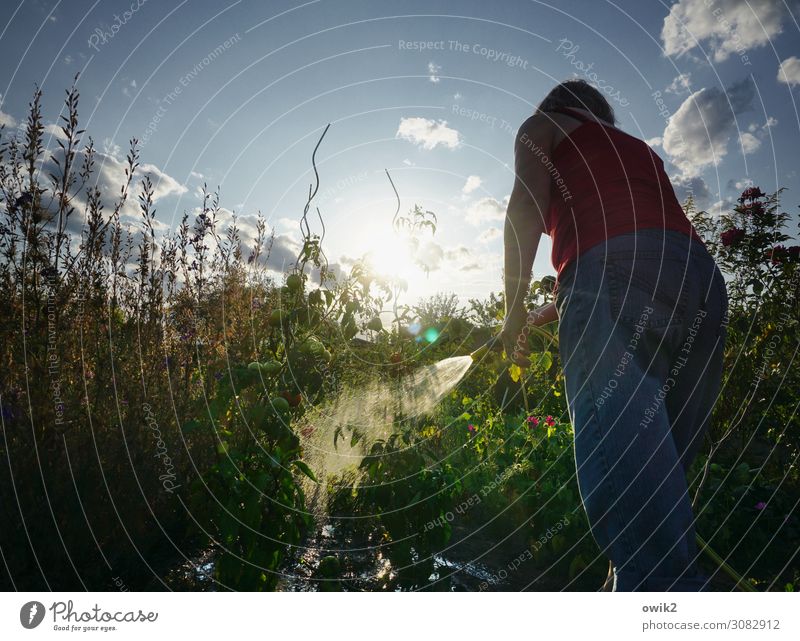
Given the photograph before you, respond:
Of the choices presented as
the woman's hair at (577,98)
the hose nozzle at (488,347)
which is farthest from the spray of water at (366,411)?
the woman's hair at (577,98)

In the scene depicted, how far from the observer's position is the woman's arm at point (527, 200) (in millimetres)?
1830

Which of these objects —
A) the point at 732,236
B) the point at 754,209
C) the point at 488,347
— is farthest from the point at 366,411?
the point at 754,209

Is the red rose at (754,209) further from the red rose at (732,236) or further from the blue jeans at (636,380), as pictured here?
the blue jeans at (636,380)

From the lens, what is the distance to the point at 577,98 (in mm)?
2094

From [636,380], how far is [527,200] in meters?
0.79

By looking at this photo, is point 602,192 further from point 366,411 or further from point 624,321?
point 366,411

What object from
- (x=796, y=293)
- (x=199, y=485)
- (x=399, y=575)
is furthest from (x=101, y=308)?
(x=796, y=293)

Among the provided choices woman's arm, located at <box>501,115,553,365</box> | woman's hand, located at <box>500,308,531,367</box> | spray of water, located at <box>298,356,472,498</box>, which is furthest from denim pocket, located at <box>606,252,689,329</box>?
spray of water, located at <box>298,356,472,498</box>

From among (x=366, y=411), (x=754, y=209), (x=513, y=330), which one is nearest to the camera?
(x=513, y=330)

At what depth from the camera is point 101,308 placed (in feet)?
10.1

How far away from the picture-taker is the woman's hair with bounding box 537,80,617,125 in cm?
208

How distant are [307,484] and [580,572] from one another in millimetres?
1827

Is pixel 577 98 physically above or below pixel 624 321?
above
